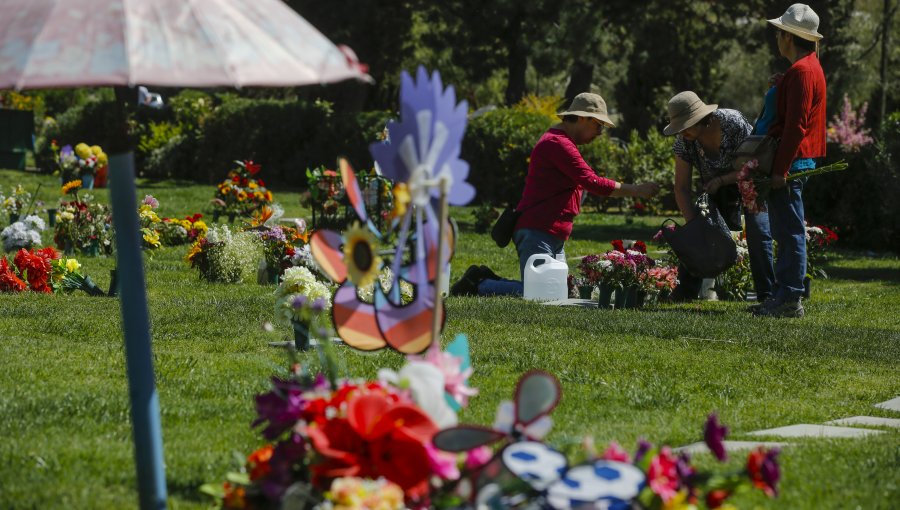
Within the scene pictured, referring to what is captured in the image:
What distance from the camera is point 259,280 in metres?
10.8

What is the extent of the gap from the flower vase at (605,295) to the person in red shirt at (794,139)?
3.81ft

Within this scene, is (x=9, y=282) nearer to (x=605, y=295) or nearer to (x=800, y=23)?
(x=605, y=295)

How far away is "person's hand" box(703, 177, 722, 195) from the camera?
29.2 ft

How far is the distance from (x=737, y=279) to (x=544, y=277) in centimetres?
174

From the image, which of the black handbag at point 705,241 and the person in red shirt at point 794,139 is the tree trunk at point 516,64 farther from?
the person in red shirt at point 794,139

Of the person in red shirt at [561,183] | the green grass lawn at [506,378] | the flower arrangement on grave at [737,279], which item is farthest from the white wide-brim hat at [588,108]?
the flower arrangement on grave at [737,279]

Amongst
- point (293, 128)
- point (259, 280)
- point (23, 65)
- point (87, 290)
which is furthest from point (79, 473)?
point (293, 128)

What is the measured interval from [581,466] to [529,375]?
29 cm

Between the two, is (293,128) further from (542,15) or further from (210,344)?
(210,344)

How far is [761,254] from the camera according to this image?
9125 mm

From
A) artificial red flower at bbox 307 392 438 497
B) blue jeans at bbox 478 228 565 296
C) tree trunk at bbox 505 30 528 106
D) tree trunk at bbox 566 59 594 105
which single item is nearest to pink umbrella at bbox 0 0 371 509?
artificial red flower at bbox 307 392 438 497

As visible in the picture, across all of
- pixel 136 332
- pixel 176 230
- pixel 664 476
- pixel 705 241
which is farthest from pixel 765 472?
pixel 176 230

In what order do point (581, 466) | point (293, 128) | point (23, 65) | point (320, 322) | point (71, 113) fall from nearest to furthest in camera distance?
1. point (23, 65)
2. point (581, 466)
3. point (320, 322)
4. point (293, 128)
5. point (71, 113)

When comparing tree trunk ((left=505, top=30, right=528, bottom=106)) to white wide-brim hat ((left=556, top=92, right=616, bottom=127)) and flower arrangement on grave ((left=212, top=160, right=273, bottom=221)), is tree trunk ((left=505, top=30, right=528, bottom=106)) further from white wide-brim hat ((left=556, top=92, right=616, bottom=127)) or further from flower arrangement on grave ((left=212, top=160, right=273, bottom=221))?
white wide-brim hat ((left=556, top=92, right=616, bottom=127))
